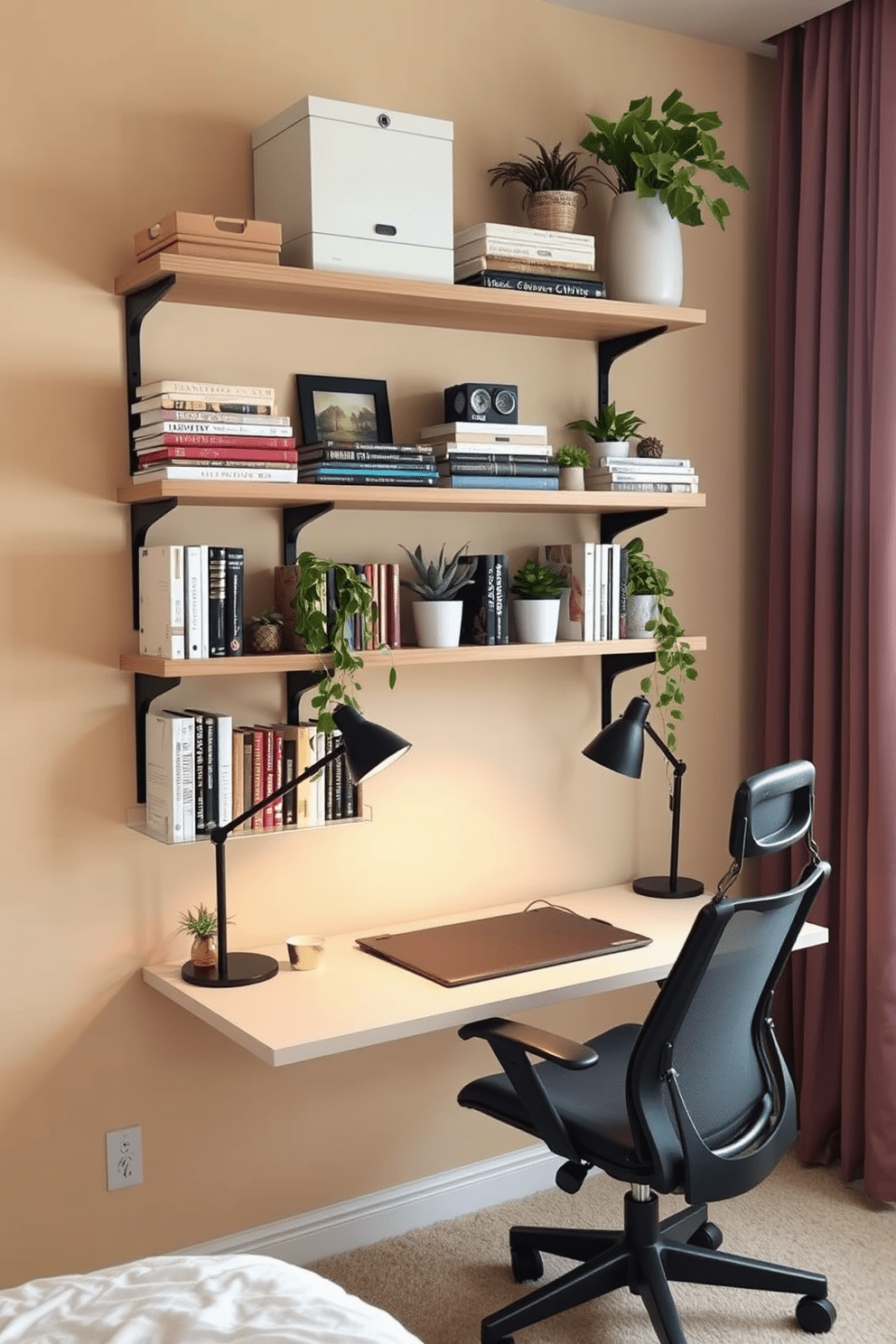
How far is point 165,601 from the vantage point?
2.37 meters

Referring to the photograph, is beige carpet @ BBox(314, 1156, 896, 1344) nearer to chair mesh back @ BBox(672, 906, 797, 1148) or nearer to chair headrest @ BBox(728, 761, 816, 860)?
chair mesh back @ BBox(672, 906, 797, 1148)

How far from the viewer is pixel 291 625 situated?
2.58m

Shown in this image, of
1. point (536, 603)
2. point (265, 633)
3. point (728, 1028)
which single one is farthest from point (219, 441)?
point (728, 1028)

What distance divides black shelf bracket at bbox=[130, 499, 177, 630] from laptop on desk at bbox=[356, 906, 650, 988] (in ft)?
2.64

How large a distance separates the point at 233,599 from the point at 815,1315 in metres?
1.70

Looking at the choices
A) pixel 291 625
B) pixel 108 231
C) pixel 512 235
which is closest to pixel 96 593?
pixel 291 625

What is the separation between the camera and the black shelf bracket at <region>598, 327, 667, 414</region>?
3023 millimetres

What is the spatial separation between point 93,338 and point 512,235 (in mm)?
837

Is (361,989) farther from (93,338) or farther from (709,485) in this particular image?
(709,485)

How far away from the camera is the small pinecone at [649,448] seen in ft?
9.77

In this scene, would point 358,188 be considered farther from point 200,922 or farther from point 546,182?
point 200,922

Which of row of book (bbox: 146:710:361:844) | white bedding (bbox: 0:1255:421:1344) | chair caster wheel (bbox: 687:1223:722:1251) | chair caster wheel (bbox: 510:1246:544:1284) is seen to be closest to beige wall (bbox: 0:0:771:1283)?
row of book (bbox: 146:710:361:844)

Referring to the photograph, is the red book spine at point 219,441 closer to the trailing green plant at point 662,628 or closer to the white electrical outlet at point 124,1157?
the trailing green plant at point 662,628

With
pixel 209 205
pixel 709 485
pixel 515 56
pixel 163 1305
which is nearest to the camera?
pixel 163 1305
